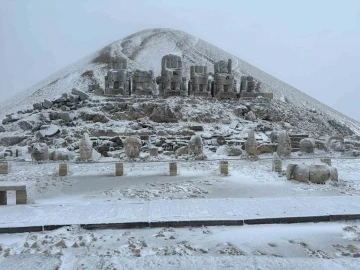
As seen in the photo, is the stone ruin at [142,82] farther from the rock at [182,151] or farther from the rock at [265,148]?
the rock at [265,148]

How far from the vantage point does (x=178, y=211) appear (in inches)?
290

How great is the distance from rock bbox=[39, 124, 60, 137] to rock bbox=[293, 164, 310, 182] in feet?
49.8

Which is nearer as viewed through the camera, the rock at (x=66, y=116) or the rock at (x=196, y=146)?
the rock at (x=196, y=146)

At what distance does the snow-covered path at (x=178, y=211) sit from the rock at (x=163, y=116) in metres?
17.1

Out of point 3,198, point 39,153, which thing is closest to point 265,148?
point 39,153

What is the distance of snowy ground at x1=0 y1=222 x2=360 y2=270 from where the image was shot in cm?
529

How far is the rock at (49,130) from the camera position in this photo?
2139 centimetres

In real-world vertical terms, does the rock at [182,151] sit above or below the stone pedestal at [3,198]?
above

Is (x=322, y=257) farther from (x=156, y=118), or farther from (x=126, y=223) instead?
(x=156, y=118)

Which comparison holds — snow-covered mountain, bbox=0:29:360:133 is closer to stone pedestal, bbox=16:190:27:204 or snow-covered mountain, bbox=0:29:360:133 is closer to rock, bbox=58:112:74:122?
rock, bbox=58:112:74:122

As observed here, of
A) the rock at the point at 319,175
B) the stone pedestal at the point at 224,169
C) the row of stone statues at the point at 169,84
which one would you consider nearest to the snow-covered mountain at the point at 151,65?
the row of stone statues at the point at 169,84

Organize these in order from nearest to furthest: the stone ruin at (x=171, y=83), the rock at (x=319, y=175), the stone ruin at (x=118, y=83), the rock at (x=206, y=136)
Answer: the rock at (x=319, y=175), the rock at (x=206, y=136), the stone ruin at (x=118, y=83), the stone ruin at (x=171, y=83)

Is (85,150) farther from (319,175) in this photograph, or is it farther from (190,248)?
(190,248)

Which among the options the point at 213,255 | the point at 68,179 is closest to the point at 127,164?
the point at 68,179
